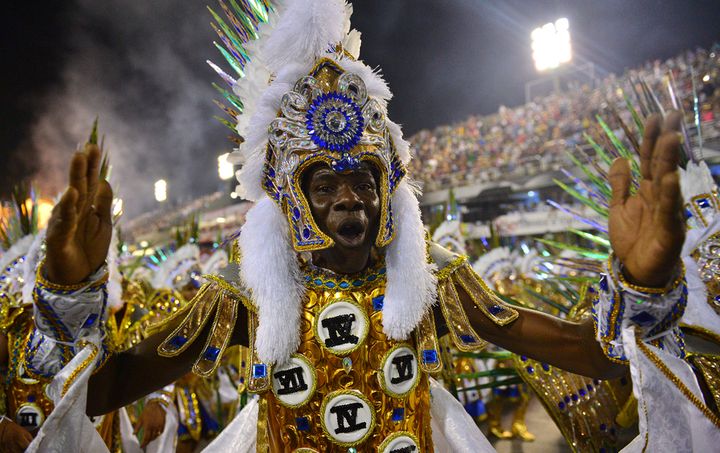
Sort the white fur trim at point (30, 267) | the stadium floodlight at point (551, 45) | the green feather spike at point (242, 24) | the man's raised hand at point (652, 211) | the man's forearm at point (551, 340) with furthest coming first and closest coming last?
the stadium floodlight at point (551, 45) → the white fur trim at point (30, 267) → the green feather spike at point (242, 24) → the man's forearm at point (551, 340) → the man's raised hand at point (652, 211)

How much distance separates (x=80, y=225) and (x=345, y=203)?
0.87 m

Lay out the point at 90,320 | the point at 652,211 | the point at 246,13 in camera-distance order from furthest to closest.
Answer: the point at 246,13 → the point at 90,320 → the point at 652,211

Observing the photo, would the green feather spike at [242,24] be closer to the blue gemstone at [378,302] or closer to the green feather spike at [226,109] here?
the green feather spike at [226,109]

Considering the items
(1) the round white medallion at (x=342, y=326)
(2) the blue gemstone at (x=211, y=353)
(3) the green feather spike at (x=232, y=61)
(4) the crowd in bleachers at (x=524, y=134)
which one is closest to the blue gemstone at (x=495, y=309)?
(1) the round white medallion at (x=342, y=326)

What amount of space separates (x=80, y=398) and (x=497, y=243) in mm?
6538

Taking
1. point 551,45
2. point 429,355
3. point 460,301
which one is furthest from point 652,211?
point 551,45

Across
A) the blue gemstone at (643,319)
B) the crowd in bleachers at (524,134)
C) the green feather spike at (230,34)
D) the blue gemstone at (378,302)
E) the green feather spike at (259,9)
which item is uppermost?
the crowd in bleachers at (524,134)

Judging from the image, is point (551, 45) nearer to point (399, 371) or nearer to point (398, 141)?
point (398, 141)

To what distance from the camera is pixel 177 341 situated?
1866 millimetres

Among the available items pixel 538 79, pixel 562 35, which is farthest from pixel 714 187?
pixel 538 79

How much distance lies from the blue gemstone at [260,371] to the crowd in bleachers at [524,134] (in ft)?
61.4

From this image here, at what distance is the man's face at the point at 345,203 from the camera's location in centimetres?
179

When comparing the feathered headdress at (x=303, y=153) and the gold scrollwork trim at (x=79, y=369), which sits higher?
the feathered headdress at (x=303, y=153)

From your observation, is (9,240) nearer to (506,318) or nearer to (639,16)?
(506,318)
